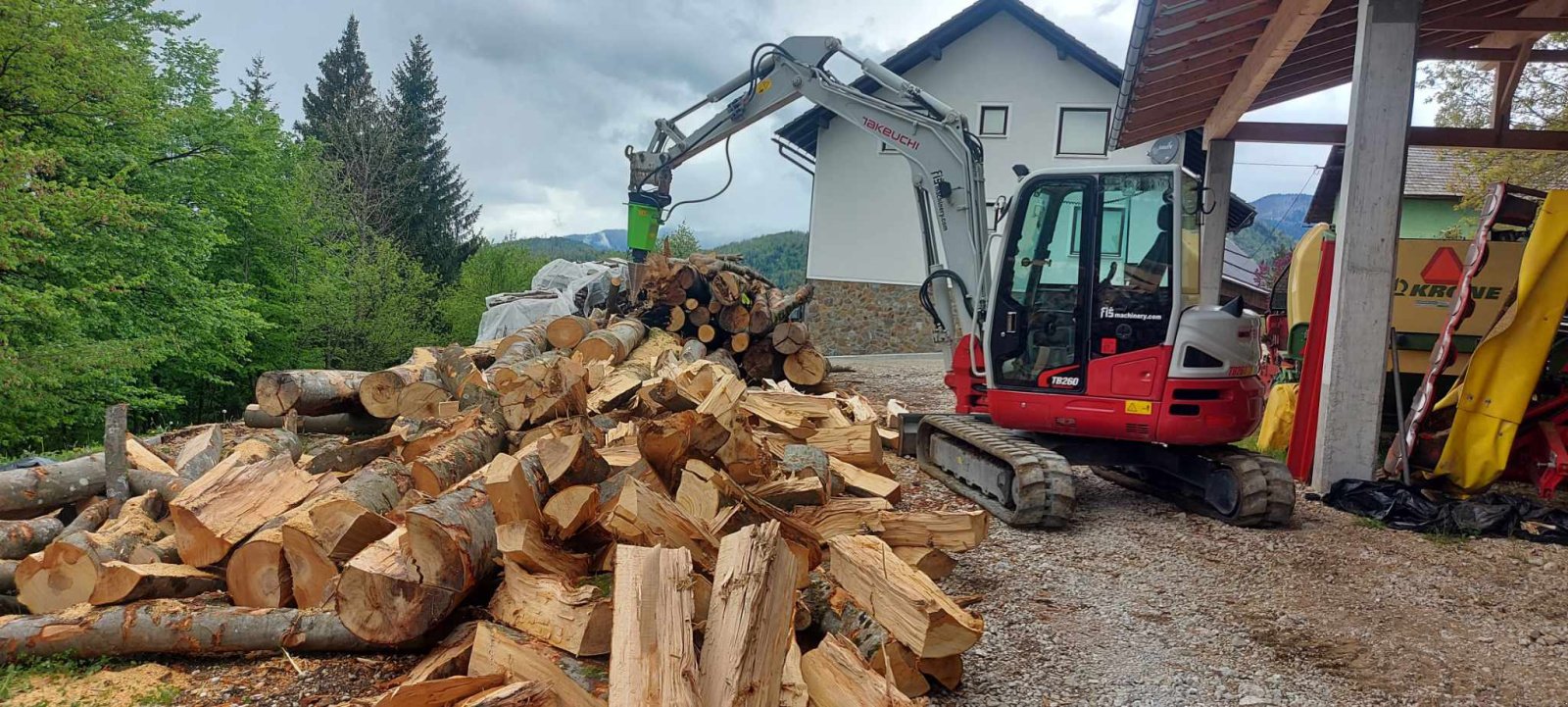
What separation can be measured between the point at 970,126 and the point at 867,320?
4840 mm

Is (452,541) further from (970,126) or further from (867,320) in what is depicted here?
(970,126)

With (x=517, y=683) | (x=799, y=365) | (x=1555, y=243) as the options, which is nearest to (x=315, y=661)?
(x=517, y=683)

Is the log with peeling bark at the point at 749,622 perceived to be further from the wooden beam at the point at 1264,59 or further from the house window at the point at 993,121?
the house window at the point at 993,121

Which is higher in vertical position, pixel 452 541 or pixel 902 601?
pixel 452 541

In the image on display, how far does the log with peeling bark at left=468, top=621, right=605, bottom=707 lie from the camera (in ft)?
8.17

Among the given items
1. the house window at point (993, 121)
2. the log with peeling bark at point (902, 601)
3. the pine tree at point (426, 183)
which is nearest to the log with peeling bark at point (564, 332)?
the log with peeling bark at point (902, 601)

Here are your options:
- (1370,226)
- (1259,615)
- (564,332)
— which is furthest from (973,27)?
(1259,615)

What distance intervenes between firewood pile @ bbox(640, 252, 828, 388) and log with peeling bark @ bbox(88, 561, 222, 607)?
7500mm

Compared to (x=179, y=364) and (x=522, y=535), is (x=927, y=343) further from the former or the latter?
(x=522, y=535)

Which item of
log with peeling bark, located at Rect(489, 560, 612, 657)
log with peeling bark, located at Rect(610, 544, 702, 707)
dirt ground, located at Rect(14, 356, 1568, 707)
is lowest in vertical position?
dirt ground, located at Rect(14, 356, 1568, 707)

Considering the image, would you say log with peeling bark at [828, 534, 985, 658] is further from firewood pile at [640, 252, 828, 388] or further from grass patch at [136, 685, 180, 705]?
firewood pile at [640, 252, 828, 388]

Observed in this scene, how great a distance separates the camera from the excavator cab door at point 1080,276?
5.83 meters

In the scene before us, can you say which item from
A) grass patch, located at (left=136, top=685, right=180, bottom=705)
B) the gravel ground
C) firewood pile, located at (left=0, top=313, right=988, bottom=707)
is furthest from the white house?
grass patch, located at (left=136, top=685, right=180, bottom=705)

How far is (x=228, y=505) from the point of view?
144 inches
